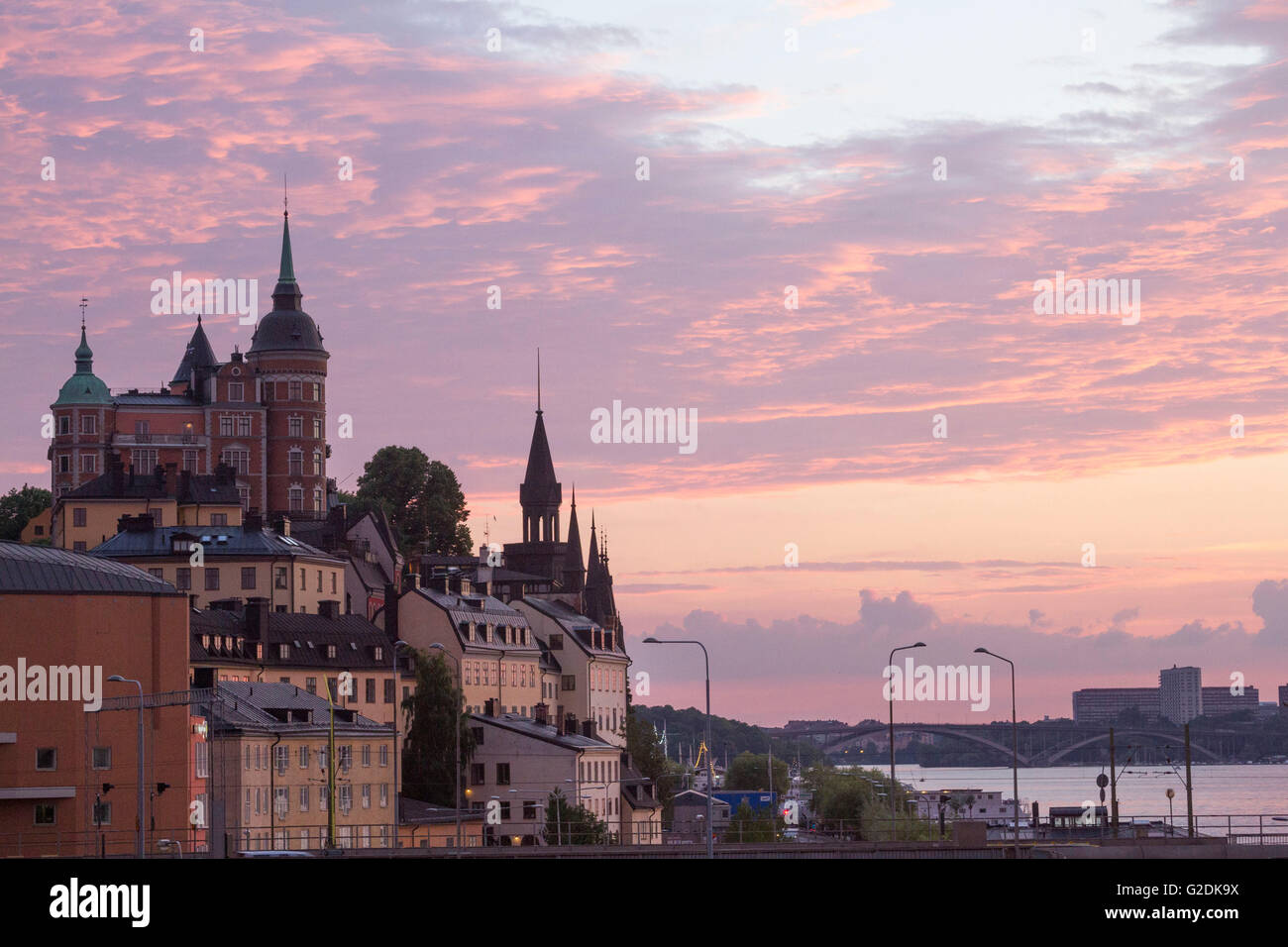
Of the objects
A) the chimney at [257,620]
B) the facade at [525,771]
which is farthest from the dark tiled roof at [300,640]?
the facade at [525,771]

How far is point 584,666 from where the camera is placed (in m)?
178

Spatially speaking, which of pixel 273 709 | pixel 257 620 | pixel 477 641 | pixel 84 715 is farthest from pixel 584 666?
pixel 84 715

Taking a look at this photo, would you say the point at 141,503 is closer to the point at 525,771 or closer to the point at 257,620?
the point at 257,620

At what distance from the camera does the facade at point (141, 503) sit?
177m

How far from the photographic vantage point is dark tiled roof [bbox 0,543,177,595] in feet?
333

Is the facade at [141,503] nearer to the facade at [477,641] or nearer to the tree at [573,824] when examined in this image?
the facade at [477,641]

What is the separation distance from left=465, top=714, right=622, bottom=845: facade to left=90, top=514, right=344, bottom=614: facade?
673 inches

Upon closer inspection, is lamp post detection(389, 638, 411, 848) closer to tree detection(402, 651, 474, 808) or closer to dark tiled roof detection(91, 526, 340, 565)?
tree detection(402, 651, 474, 808)

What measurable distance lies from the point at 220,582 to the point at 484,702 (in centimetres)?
2336

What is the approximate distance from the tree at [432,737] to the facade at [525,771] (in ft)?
9.28
